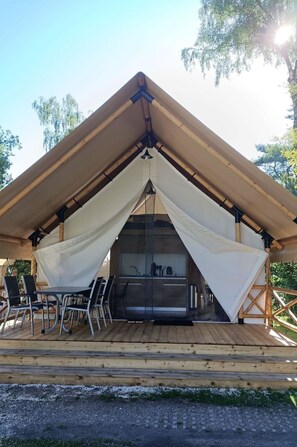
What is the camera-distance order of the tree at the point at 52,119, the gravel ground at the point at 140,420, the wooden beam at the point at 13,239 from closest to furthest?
the gravel ground at the point at 140,420
the wooden beam at the point at 13,239
the tree at the point at 52,119

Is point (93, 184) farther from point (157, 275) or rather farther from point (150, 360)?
point (150, 360)

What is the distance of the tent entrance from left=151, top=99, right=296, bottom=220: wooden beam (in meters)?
2.06

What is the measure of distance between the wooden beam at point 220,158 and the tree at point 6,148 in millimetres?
15015

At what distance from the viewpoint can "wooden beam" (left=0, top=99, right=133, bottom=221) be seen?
4.74 m

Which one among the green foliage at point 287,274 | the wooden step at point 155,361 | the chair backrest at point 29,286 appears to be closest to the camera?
the wooden step at point 155,361

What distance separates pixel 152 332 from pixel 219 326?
4.38ft

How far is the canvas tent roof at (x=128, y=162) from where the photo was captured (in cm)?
462

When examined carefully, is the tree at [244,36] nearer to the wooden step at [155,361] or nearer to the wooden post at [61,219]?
the wooden post at [61,219]

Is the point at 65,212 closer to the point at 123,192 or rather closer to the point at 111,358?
the point at 123,192

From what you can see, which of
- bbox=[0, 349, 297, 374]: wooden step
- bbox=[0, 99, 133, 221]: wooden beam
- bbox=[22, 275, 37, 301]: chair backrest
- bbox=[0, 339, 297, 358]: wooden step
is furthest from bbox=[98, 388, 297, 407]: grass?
bbox=[0, 99, 133, 221]: wooden beam

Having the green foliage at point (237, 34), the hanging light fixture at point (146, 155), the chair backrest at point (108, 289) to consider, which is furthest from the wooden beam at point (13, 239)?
the green foliage at point (237, 34)

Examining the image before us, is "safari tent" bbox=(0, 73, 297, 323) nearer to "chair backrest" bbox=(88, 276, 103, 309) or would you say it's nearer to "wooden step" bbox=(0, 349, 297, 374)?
"chair backrest" bbox=(88, 276, 103, 309)

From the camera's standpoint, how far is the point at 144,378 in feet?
14.4

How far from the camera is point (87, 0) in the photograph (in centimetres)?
842
